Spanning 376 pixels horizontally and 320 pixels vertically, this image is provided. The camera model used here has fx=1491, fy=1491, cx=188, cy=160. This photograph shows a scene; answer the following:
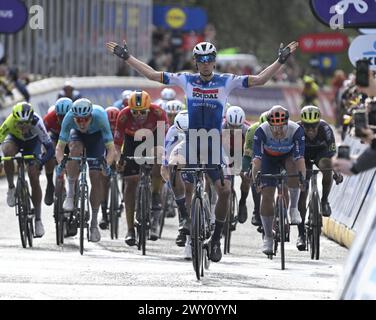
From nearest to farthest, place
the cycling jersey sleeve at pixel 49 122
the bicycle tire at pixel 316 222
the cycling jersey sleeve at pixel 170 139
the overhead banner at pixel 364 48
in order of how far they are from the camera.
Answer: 1. the cycling jersey sleeve at pixel 170 139
2. the bicycle tire at pixel 316 222
3. the overhead banner at pixel 364 48
4. the cycling jersey sleeve at pixel 49 122

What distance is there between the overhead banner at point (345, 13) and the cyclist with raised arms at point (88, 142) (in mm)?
2705

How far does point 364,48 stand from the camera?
1711cm

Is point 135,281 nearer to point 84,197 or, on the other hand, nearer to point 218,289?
point 218,289

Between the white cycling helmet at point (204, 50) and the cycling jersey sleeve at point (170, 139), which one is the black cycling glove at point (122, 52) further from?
the cycling jersey sleeve at point (170, 139)

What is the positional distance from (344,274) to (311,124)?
8.92 meters

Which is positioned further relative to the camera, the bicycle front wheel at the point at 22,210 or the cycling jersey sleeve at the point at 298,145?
the bicycle front wheel at the point at 22,210

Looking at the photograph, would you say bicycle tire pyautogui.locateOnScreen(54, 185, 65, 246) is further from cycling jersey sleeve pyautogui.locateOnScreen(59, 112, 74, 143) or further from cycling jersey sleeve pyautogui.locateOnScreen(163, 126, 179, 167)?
cycling jersey sleeve pyautogui.locateOnScreen(163, 126, 179, 167)

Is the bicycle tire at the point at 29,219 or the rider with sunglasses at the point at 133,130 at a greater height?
the rider with sunglasses at the point at 133,130

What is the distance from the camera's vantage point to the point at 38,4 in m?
40.6

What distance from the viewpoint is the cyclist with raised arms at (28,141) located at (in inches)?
667

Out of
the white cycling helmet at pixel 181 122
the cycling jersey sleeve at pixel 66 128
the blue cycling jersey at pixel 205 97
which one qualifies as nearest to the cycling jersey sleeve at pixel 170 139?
the white cycling helmet at pixel 181 122

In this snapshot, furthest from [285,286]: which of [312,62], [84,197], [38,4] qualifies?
[312,62]

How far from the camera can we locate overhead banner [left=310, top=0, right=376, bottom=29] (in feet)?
54.4

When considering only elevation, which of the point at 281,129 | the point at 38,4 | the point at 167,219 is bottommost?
the point at 167,219
